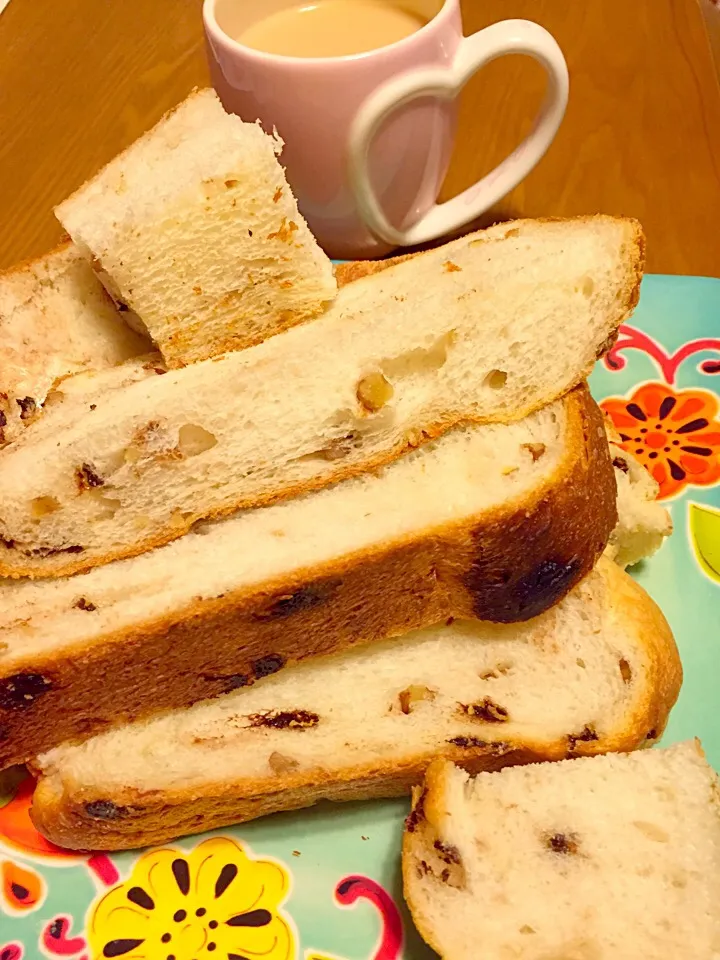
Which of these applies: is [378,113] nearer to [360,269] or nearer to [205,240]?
[360,269]

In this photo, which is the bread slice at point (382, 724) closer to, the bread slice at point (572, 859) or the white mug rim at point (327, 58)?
the bread slice at point (572, 859)

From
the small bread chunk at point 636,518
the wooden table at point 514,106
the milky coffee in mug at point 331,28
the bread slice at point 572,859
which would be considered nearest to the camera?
the bread slice at point 572,859

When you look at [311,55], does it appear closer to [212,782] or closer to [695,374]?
[695,374]

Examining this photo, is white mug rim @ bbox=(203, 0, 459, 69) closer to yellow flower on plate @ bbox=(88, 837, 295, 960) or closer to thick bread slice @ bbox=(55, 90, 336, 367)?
thick bread slice @ bbox=(55, 90, 336, 367)

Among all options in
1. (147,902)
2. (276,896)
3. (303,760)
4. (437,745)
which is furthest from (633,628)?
(147,902)

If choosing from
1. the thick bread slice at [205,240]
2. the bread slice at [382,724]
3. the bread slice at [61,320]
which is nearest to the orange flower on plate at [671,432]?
the bread slice at [382,724]

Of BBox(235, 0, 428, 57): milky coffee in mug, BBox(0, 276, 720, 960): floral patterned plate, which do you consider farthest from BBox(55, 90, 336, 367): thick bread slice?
BBox(0, 276, 720, 960): floral patterned plate
